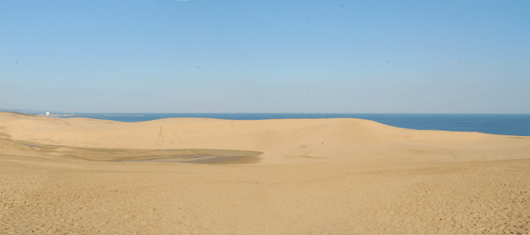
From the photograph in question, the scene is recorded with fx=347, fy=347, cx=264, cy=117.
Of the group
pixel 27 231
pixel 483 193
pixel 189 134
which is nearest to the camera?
pixel 27 231

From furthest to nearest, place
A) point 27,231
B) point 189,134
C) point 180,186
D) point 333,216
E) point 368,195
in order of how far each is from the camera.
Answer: point 189,134
point 180,186
point 368,195
point 333,216
point 27,231

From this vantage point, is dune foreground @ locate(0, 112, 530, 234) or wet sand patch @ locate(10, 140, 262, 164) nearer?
dune foreground @ locate(0, 112, 530, 234)

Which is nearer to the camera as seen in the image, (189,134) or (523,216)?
(523,216)

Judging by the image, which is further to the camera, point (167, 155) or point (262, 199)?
point (167, 155)

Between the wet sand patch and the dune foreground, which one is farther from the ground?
the dune foreground

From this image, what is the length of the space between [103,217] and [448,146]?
2786cm

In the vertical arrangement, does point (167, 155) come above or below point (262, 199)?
below

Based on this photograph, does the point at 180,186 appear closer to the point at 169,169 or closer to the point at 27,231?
the point at 169,169

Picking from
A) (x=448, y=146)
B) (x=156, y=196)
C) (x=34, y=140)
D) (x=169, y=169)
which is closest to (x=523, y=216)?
(x=156, y=196)

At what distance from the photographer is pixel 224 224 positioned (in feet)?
30.2

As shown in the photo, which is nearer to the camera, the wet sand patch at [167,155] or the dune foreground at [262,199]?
the dune foreground at [262,199]

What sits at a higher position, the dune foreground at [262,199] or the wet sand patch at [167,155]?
the dune foreground at [262,199]

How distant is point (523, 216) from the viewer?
8570mm

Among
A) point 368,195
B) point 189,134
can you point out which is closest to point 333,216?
point 368,195
